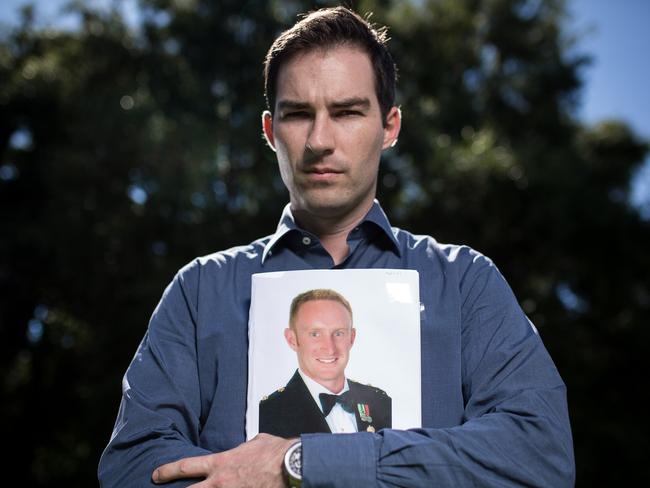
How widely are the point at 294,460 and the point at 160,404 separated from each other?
0.37m

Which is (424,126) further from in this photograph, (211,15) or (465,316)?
(465,316)

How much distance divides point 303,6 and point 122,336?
5.71 m

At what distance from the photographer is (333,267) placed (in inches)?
71.1

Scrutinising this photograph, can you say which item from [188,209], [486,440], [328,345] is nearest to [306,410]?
[328,345]

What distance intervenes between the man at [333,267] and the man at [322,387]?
0.09 meters

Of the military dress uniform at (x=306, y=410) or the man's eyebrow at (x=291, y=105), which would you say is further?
the man's eyebrow at (x=291, y=105)

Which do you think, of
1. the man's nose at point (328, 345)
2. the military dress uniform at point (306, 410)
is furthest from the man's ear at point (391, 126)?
the military dress uniform at point (306, 410)

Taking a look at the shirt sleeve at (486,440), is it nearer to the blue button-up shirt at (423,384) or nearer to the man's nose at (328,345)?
the blue button-up shirt at (423,384)

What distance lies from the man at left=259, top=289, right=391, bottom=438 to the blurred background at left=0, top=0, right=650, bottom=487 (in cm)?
784

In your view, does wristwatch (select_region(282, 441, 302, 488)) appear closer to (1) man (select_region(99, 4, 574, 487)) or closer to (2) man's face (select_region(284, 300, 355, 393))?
(1) man (select_region(99, 4, 574, 487))

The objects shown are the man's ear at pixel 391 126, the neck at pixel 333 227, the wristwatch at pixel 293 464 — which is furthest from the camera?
the man's ear at pixel 391 126

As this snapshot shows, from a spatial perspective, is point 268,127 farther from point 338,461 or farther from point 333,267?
point 338,461

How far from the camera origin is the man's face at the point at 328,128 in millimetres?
1730

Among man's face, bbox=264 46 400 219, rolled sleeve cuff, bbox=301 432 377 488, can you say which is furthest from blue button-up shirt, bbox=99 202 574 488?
man's face, bbox=264 46 400 219
